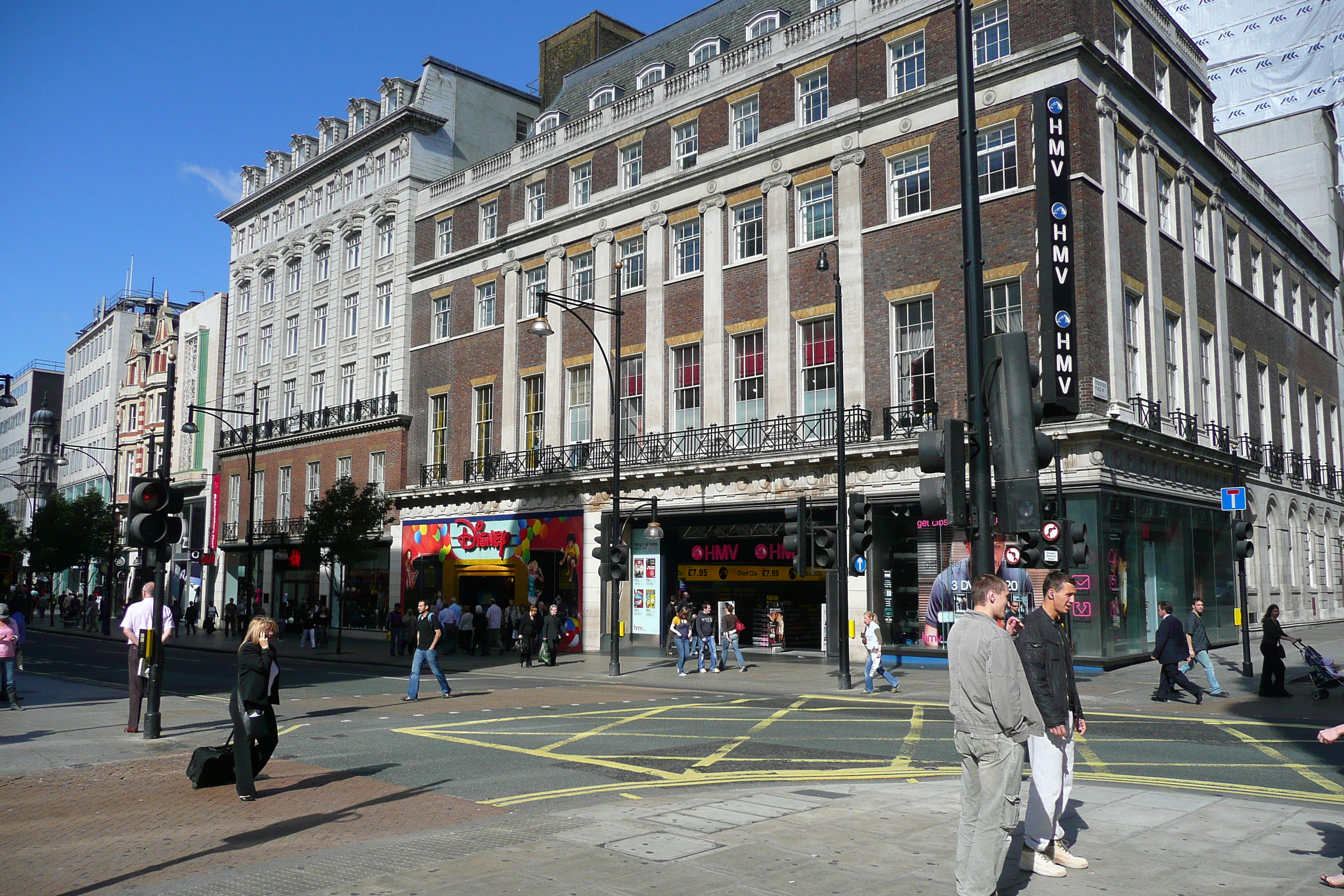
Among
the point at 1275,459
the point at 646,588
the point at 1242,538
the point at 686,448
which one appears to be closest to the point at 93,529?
the point at 646,588

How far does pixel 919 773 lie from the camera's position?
10.9 m

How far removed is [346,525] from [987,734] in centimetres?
3378

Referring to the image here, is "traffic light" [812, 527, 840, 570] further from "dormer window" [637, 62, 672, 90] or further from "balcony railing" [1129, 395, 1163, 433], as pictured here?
"dormer window" [637, 62, 672, 90]

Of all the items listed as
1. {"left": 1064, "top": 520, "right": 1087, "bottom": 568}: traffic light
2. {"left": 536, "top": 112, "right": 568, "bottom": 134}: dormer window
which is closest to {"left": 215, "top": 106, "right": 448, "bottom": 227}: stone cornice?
{"left": 536, "top": 112, "right": 568, "bottom": 134}: dormer window

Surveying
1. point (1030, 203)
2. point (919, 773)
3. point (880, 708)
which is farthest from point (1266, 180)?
point (919, 773)

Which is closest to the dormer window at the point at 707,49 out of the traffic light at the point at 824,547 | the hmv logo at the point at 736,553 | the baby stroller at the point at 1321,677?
the hmv logo at the point at 736,553

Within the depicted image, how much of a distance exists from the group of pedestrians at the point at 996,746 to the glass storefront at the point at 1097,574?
1565cm

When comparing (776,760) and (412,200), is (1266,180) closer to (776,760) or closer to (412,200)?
(412,200)

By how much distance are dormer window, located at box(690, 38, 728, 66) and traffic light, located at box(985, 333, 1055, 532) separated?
27318 millimetres

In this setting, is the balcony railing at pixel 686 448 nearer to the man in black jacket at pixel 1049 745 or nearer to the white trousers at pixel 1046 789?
the man in black jacket at pixel 1049 745

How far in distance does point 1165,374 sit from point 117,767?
1010 inches

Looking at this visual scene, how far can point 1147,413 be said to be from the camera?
25.8 meters

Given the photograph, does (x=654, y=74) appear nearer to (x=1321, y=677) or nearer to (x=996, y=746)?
(x=1321, y=677)

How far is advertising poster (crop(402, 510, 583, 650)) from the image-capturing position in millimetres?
34219
